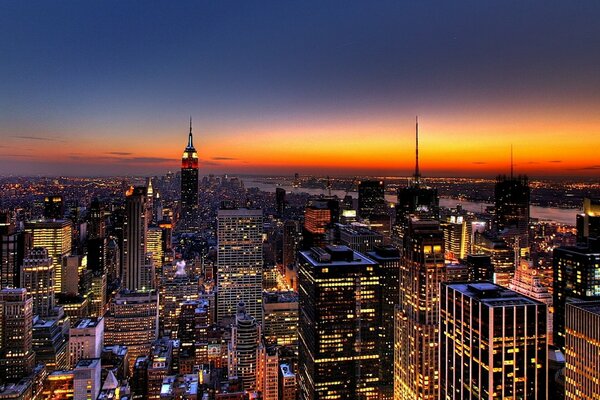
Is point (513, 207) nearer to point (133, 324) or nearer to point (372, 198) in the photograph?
point (372, 198)

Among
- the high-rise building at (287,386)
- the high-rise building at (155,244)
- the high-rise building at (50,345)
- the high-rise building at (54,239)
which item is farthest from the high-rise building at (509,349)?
the high-rise building at (155,244)

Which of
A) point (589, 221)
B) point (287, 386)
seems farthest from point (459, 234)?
point (287, 386)

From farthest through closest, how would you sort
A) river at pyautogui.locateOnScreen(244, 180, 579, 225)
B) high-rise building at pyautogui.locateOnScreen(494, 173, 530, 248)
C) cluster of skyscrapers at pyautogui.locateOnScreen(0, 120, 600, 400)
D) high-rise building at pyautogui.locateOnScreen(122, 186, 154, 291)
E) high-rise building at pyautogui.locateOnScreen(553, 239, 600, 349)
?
high-rise building at pyautogui.locateOnScreen(122, 186, 154, 291), high-rise building at pyautogui.locateOnScreen(494, 173, 530, 248), high-rise building at pyautogui.locateOnScreen(553, 239, 600, 349), river at pyautogui.locateOnScreen(244, 180, 579, 225), cluster of skyscrapers at pyautogui.locateOnScreen(0, 120, 600, 400)

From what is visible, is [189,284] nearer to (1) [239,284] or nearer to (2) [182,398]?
(1) [239,284]

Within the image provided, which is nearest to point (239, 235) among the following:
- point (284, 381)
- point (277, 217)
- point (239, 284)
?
point (239, 284)

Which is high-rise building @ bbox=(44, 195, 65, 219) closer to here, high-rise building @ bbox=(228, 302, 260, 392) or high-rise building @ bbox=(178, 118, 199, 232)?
high-rise building @ bbox=(178, 118, 199, 232)

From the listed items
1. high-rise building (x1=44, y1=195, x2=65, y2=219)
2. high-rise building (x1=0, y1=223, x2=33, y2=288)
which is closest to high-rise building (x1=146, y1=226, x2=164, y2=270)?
high-rise building (x1=44, y1=195, x2=65, y2=219)
